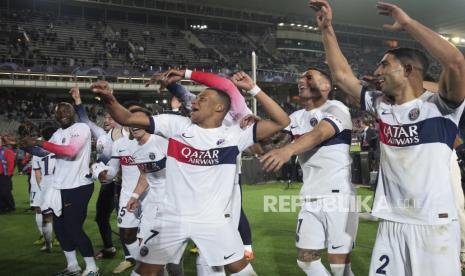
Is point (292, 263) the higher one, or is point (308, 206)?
point (308, 206)

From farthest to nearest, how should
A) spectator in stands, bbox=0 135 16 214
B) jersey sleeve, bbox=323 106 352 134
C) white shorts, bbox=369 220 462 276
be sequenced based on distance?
spectator in stands, bbox=0 135 16 214, jersey sleeve, bbox=323 106 352 134, white shorts, bbox=369 220 462 276

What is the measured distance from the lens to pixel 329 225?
4383mm

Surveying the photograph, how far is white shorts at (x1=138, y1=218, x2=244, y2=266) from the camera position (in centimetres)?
376

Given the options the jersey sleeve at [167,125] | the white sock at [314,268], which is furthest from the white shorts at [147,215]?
the white sock at [314,268]

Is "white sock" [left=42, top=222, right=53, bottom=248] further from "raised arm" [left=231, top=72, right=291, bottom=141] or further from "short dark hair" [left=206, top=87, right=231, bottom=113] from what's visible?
"raised arm" [left=231, top=72, right=291, bottom=141]

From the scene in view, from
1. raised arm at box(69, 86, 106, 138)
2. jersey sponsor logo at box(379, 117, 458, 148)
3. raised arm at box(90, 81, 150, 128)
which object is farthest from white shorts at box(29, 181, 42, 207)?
jersey sponsor logo at box(379, 117, 458, 148)

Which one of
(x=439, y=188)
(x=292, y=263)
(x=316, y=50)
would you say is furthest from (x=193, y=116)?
(x=316, y=50)

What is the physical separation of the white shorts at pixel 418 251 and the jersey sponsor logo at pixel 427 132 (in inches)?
23.0

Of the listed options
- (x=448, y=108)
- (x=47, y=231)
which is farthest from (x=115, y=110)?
(x=47, y=231)

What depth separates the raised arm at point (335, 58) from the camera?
142 inches

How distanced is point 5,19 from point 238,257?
43.5 metres

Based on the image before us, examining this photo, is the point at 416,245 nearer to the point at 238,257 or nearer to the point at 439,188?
the point at 439,188

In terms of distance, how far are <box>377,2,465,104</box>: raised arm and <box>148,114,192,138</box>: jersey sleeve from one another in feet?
6.57

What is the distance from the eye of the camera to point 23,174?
83.7ft
